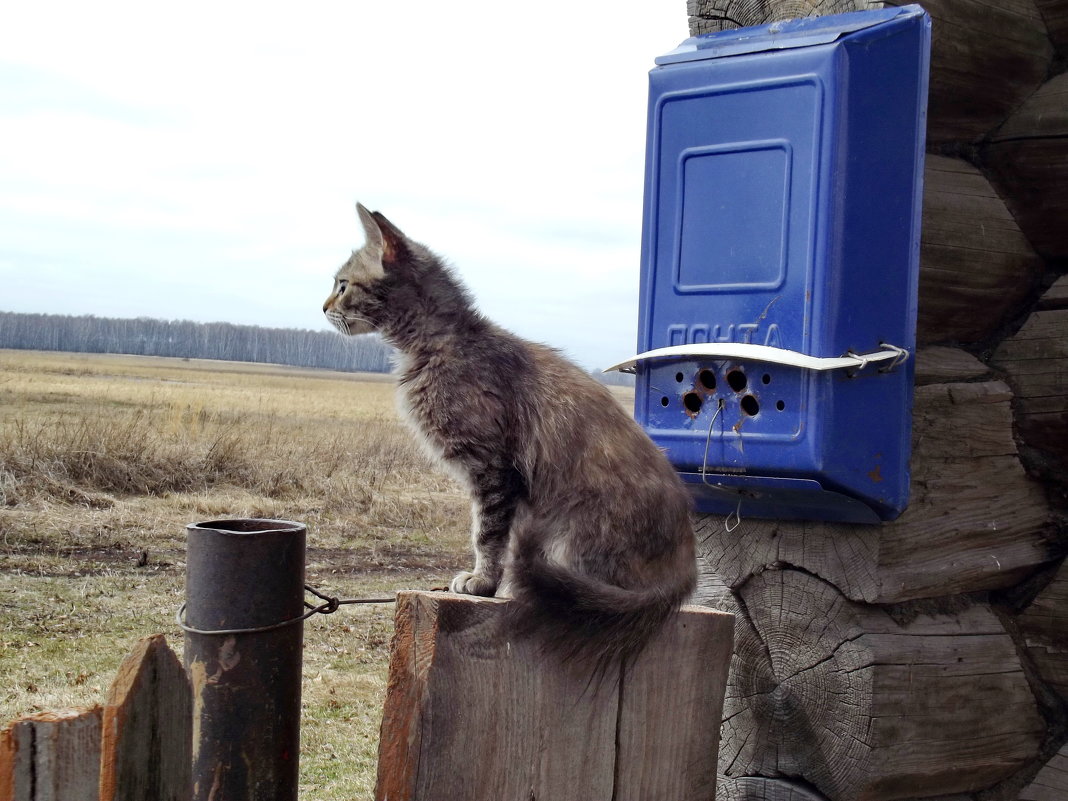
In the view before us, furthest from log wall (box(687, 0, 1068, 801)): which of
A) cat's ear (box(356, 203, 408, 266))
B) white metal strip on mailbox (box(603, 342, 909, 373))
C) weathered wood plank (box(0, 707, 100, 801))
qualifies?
weathered wood plank (box(0, 707, 100, 801))

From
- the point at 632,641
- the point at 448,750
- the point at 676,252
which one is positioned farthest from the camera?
the point at 676,252

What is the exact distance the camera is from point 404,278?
2908 millimetres

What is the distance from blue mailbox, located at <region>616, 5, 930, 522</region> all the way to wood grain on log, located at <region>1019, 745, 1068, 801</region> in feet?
3.17

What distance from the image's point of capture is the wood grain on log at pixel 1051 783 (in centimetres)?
256

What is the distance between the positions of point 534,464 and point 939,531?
42.1 inches

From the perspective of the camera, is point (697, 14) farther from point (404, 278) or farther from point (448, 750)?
point (448, 750)

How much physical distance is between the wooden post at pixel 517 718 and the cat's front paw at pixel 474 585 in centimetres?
59

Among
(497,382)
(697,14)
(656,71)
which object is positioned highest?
(697,14)

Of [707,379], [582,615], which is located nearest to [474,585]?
[582,615]

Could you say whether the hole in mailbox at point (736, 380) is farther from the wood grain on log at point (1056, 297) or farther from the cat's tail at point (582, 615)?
the wood grain on log at point (1056, 297)

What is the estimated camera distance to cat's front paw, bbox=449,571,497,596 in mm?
2305

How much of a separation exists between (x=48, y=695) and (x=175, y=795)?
372cm

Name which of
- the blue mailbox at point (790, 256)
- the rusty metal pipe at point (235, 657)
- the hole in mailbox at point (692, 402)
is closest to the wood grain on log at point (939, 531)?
the blue mailbox at point (790, 256)

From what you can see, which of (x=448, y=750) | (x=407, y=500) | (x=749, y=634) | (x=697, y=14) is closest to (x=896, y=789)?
(x=749, y=634)
